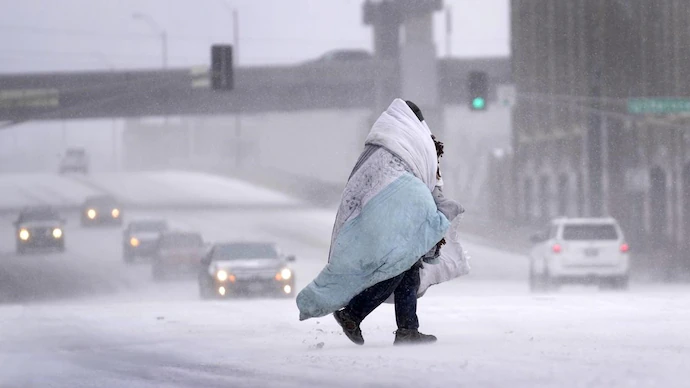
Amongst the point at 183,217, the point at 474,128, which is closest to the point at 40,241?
the point at 183,217

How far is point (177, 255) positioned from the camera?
36781mm

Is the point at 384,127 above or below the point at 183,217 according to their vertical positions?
above

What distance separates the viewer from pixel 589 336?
8.98m

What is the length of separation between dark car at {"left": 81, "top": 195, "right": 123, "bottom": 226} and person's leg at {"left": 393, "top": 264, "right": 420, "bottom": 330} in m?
55.0

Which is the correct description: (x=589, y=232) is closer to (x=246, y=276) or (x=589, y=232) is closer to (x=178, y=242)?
(x=246, y=276)

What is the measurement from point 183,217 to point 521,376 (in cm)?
6375

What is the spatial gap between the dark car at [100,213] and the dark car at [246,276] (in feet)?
122

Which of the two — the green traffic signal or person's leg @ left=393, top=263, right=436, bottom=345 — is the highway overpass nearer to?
the green traffic signal

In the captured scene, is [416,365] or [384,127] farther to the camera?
[384,127]

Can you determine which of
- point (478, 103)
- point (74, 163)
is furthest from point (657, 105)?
point (74, 163)

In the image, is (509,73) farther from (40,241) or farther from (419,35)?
(40,241)

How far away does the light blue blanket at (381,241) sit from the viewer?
823cm

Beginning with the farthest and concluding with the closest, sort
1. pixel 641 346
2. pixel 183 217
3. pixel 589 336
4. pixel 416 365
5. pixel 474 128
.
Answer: pixel 474 128 < pixel 183 217 < pixel 589 336 < pixel 641 346 < pixel 416 365

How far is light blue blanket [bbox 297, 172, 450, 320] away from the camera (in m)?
8.23
